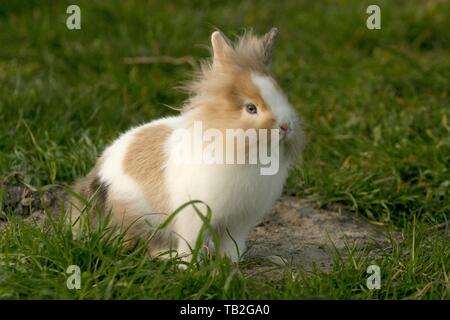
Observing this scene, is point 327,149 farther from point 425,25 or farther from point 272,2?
point 272,2

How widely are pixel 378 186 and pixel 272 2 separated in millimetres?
3651

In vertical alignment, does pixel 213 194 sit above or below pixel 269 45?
below

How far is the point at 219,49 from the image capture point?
12.4ft

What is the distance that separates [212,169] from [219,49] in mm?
561

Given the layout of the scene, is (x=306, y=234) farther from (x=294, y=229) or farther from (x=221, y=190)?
(x=221, y=190)

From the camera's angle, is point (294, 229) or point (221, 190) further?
point (294, 229)

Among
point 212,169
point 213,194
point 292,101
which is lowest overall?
point 213,194

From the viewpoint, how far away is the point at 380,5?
776cm

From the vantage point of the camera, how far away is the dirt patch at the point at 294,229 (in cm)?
427

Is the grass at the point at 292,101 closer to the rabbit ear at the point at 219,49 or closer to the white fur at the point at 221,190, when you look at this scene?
the white fur at the point at 221,190

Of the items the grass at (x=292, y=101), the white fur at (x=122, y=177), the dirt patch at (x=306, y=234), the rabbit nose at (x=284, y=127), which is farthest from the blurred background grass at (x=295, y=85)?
the rabbit nose at (x=284, y=127)

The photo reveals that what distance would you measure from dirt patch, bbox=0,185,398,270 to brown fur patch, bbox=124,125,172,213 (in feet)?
1.81

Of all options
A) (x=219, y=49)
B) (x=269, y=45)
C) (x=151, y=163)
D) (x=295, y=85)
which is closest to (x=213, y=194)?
(x=151, y=163)
